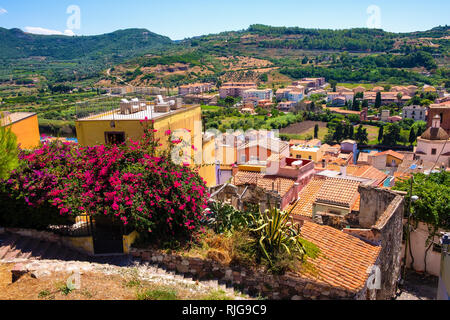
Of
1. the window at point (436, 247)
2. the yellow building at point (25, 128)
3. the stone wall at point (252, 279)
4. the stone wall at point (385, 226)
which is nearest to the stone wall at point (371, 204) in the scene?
the stone wall at point (385, 226)

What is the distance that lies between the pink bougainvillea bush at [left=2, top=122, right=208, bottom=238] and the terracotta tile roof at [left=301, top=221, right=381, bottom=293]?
2761mm

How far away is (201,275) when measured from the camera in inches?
295

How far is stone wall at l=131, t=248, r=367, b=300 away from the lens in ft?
21.7

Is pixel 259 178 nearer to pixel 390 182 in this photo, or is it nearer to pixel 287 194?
pixel 287 194

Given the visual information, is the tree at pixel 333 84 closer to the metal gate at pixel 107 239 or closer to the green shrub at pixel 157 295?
the metal gate at pixel 107 239

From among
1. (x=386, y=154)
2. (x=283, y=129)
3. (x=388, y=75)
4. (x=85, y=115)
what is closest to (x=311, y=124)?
(x=283, y=129)

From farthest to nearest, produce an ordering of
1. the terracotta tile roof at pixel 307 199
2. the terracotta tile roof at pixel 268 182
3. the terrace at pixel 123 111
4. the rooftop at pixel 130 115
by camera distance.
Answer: the terracotta tile roof at pixel 268 182, the terracotta tile roof at pixel 307 199, the terrace at pixel 123 111, the rooftop at pixel 130 115

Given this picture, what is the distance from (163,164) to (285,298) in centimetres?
397

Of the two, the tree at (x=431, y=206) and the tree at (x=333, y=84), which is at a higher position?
the tree at (x=333, y=84)

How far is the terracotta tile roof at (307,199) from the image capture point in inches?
520

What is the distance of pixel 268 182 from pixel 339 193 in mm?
2978

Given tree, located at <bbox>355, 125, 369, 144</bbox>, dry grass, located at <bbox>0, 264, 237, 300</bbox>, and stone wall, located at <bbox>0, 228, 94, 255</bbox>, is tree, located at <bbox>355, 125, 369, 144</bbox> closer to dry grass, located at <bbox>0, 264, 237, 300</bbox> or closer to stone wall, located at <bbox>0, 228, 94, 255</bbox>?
stone wall, located at <bbox>0, 228, 94, 255</bbox>

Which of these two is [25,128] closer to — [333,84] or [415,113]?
[415,113]

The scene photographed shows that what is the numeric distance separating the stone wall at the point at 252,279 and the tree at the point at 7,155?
3351 millimetres
